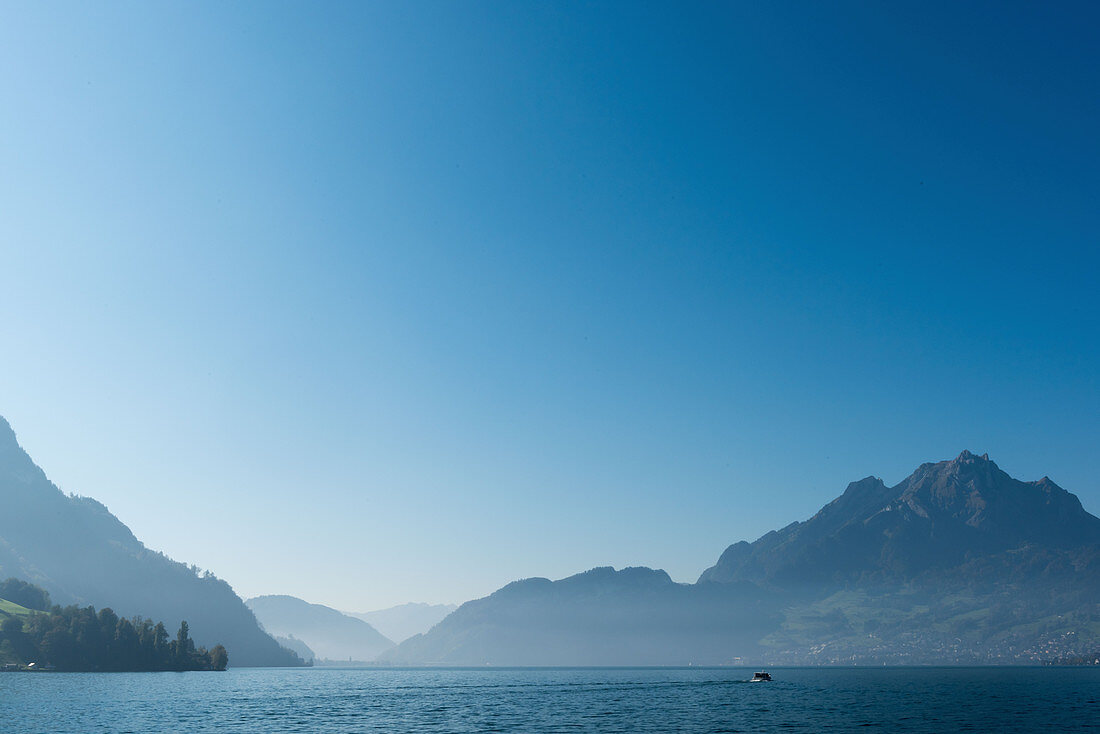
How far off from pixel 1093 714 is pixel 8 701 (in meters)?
207

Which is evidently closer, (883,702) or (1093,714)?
(1093,714)

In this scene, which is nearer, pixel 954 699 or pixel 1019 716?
pixel 1019 716

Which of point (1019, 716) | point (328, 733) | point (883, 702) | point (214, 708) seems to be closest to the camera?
point (328, 733)

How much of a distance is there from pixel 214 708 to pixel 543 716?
218ft

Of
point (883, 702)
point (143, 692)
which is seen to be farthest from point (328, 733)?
point (883, 702)

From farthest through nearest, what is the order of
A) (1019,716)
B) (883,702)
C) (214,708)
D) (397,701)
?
Result: (397,701) < (883,702) < (214,708) < (1019,716)

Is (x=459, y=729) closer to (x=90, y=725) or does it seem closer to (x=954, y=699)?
(x=90, y=725)

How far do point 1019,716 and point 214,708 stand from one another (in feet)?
494

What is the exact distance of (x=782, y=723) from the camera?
369 ft

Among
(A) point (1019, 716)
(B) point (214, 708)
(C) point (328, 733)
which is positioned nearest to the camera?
(C) point (328, 733)

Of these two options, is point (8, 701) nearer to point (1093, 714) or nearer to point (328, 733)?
point (328, 733)

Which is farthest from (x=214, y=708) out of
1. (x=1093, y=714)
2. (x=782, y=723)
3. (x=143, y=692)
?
(x=1093, y=714)

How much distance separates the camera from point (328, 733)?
10088cm

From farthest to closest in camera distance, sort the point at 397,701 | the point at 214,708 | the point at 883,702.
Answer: the point at 397,701 < the point at 883,702 < the point at 214,708
